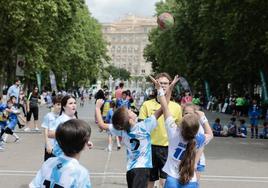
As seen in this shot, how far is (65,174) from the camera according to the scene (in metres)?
4.04

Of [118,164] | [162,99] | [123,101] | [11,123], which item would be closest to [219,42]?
[123,101]

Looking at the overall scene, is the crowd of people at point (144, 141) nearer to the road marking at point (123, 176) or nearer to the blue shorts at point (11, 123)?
the road marking at point (123, 176)

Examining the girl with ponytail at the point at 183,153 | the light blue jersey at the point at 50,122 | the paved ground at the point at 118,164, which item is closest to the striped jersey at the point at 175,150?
the girl with ponytail at the point at 183,153

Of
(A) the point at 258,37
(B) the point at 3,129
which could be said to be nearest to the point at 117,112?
(B) the point at 3,129

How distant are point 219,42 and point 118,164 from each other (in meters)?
29.2

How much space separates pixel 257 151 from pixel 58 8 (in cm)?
2341

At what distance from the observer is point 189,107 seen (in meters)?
6.74

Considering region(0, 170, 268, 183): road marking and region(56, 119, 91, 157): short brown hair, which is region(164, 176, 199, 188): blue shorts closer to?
region(56, 119, 91, 157): short brown hair

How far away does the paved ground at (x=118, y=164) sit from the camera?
37.6ft

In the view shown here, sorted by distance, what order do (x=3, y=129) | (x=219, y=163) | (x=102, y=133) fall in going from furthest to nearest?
(x=102, y=133), (x=3, y=129), (x=219, y=163)

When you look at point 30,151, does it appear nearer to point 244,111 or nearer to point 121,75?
point 244,111

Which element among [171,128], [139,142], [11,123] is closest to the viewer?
[171,128]

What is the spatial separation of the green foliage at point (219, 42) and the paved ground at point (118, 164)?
5602 mm

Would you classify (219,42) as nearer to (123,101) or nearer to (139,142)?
(123,101)
